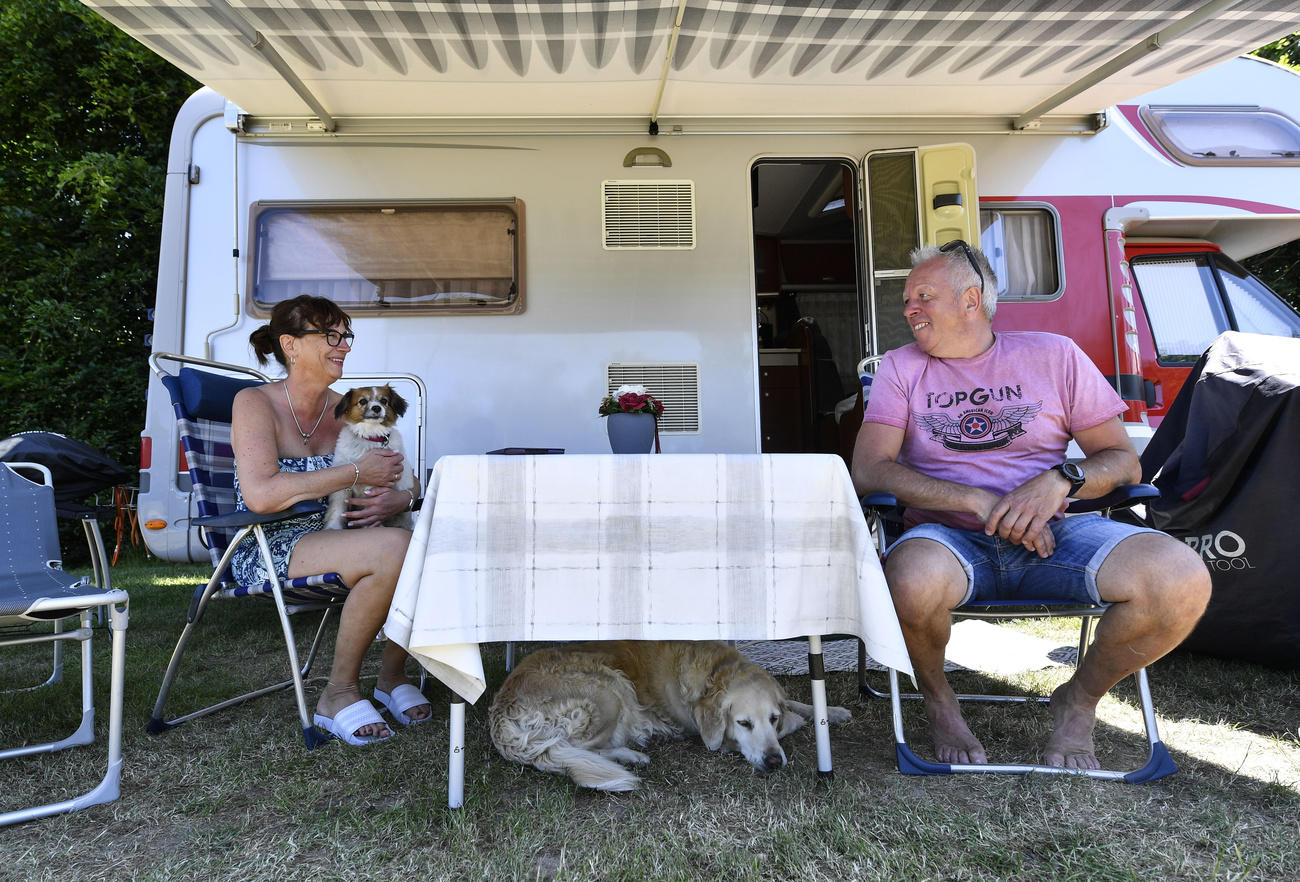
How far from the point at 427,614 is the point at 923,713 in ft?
5.23

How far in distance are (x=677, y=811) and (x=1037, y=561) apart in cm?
108

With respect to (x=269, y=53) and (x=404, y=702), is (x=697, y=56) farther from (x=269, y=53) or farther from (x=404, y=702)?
(x=404, y=702)

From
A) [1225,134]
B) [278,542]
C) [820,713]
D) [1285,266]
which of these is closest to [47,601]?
[278,542]

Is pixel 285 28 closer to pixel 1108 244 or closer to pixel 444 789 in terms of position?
pixel 444 789

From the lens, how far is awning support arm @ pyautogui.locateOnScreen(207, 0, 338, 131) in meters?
3.25

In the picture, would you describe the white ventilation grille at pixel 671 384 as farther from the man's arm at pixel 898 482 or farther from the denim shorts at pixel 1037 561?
the denim shorts at pixel 1037 561

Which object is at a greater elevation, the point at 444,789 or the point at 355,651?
the point at 355,651

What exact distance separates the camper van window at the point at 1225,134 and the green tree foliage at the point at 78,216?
8940 mm

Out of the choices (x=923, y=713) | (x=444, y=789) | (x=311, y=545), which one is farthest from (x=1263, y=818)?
(x=311, y=545)

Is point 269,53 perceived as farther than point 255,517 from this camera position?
Yes

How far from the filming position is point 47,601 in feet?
6.08

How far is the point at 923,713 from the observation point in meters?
2.51

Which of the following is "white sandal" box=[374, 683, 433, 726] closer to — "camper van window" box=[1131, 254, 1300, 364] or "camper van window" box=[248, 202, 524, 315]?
"camper van window" box=[248, 202, 524, 315]

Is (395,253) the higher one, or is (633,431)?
(395,253)
